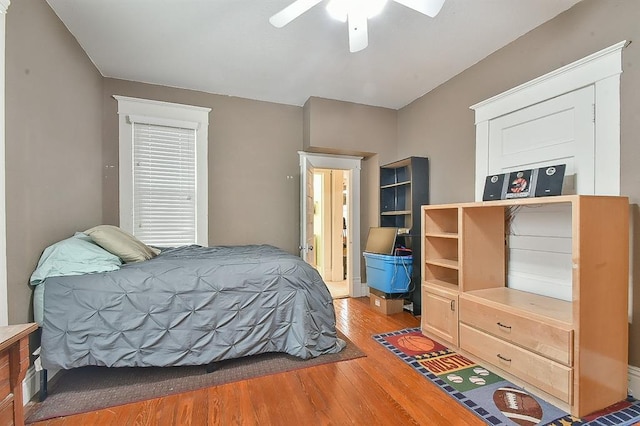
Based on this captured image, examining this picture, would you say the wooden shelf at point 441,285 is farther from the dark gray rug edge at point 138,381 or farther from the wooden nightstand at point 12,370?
the wooden nightstand at point 12,370

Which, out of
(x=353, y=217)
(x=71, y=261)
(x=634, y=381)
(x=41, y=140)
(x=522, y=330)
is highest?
(x=41, y=140)

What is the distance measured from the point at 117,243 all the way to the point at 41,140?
0.86 m

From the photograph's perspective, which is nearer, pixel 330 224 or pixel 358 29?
pixel 358 29

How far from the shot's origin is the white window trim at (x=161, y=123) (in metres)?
3.30

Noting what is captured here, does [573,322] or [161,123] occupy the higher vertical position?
[161,123]

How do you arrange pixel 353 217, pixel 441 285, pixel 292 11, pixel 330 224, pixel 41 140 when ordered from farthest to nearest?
1. pixel 330 224
2. pixel 353 217
3. pixel 441 285
4. pixel 41 140
5. pixel 292 11

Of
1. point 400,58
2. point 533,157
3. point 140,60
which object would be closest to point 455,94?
point 400,58

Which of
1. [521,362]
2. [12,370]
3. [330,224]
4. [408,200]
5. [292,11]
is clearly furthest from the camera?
[330,224]

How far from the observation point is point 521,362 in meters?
1.94

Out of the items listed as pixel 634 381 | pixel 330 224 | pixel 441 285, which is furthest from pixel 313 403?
pixel 330 224

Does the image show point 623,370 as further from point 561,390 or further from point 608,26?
point 608,26

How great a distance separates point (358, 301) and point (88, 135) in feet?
11.8

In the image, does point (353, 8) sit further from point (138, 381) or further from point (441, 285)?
point (138, 381)

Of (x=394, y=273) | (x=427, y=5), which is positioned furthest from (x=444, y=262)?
(x=427, y=5)
